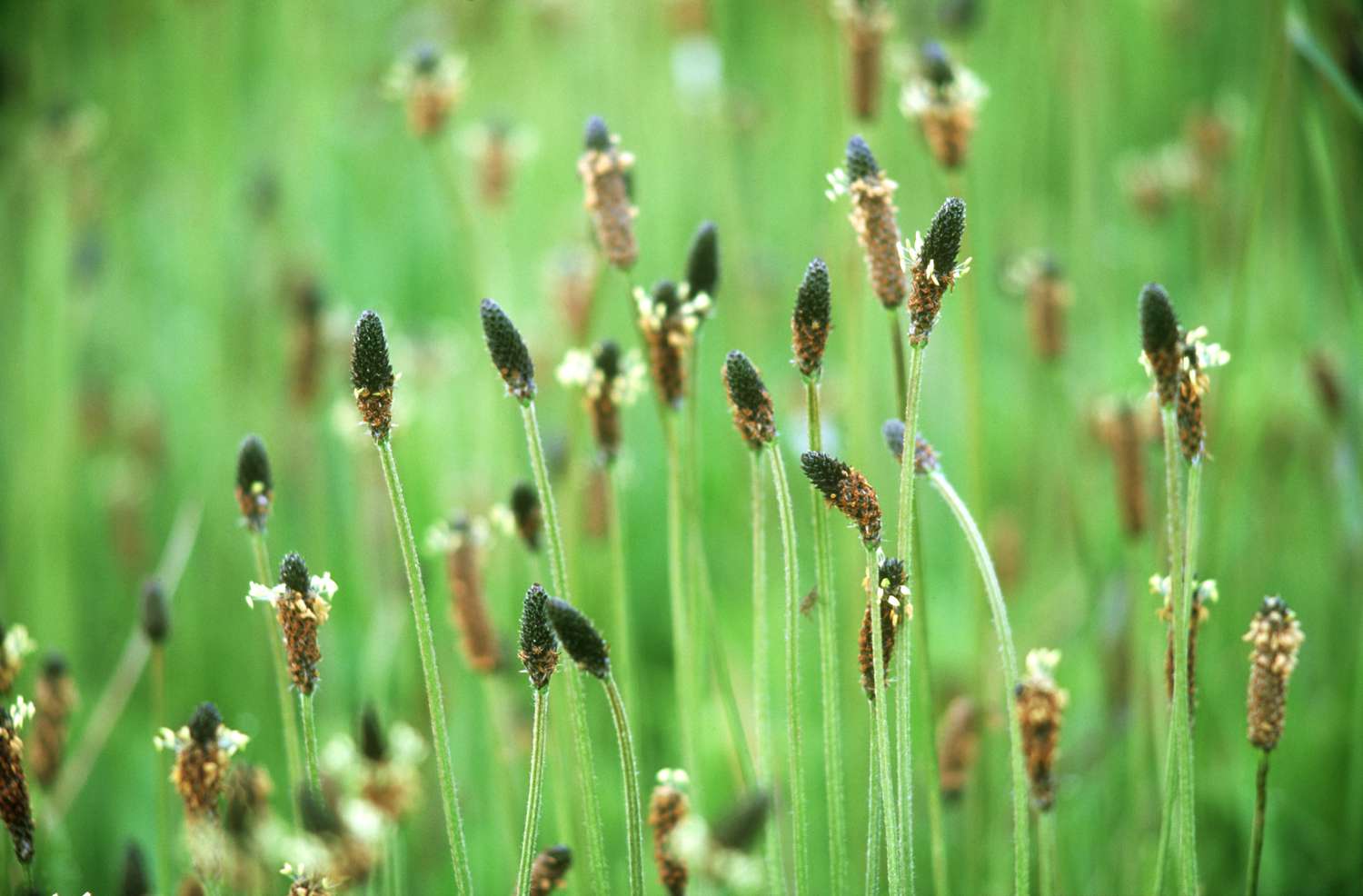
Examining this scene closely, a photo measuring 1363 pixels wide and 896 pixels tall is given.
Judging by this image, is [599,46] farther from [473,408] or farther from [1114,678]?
[1114,678]

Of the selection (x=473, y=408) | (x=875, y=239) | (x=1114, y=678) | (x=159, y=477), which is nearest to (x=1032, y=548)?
(x=1114, y=678)

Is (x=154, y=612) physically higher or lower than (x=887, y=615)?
higher

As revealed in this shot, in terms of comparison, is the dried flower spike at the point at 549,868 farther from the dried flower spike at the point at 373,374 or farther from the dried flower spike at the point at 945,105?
the dried flower spike at the point at 945,105

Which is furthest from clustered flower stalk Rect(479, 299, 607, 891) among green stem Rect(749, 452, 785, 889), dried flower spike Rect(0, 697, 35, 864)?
dried flower spike Rect(0, 697, 35, 864)

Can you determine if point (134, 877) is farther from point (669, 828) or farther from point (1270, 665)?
point (1270, 665)

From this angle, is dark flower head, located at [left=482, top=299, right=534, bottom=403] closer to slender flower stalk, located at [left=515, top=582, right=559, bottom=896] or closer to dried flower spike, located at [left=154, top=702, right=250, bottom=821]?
slender flower stalk, located at [left=515, top=582, right=559, bottom=896]

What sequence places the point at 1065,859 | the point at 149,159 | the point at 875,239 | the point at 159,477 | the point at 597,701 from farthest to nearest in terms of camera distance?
the point at 149,159 < the point at 159,477 < the point at 597,701 < the point at 1065,859 < the point at 875,239

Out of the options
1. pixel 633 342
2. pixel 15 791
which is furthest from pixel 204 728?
pixel 633 342
